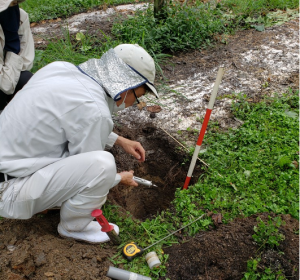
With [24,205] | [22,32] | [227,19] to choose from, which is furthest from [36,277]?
[227,19]

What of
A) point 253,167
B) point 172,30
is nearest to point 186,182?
point 253,167

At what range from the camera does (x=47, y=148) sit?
2008 millimetres

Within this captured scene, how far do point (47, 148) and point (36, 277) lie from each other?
2.84 feet

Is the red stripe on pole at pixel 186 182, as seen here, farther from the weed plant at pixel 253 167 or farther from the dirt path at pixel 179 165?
the dirt path at pixel 179 165

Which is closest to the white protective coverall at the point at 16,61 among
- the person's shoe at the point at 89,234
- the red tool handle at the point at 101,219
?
the person's shoe at the point at 89,234

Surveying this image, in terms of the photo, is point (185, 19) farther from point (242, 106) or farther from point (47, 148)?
point (47, 148)

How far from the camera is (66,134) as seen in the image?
195 cm

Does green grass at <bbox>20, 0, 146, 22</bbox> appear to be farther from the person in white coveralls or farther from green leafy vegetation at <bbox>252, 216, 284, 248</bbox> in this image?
green leafy vegetation at <bbox>252, 216, 284, 248</bbox>

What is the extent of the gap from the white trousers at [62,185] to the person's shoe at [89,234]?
0.33 meters

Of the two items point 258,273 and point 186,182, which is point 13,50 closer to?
point 186,182

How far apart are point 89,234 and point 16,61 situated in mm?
2037

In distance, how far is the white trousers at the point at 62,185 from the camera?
2002 millimetres

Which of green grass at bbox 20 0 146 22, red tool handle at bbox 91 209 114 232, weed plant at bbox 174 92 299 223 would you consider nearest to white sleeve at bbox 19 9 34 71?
red tool handle at bbox 91 209 114 232

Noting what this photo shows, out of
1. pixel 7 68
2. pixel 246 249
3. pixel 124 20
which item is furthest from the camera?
pixel 124 20
